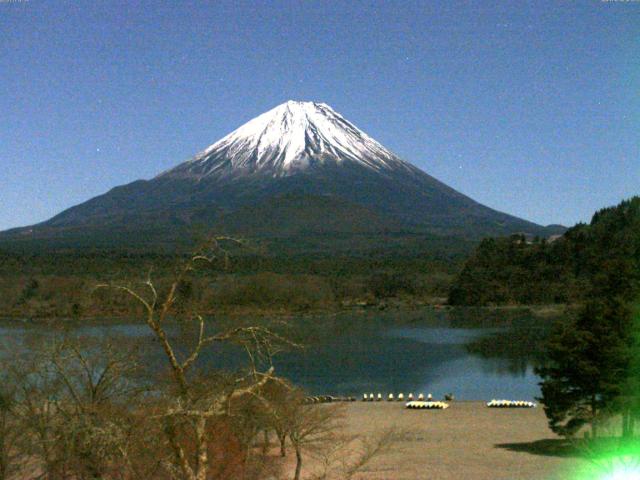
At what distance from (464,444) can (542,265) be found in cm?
5247

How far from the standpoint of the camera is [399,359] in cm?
3544

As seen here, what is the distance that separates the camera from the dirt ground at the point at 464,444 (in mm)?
13609

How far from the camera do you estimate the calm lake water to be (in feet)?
89.9

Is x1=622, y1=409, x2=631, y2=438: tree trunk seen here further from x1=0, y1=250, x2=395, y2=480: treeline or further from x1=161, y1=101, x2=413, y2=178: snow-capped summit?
x1=161, y1=101, x2=413, y2=178: snow-capped summit

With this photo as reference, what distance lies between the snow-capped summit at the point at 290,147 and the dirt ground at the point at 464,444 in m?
117

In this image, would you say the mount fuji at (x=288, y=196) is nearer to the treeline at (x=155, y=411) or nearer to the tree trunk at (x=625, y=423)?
the tree trunk at (x=625, y=423)

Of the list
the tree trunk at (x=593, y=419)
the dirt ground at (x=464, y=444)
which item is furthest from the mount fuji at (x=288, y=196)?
the tree trunk at (x=593, y=419)

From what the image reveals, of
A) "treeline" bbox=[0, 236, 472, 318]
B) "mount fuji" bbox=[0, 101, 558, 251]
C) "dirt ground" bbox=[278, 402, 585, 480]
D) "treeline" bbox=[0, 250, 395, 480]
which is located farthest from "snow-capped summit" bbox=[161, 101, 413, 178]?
"treeline" bbox=[0, 250, 395, 480]

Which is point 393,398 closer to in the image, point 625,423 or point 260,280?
point 625,423

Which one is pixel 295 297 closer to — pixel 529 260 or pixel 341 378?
pixel 529 260

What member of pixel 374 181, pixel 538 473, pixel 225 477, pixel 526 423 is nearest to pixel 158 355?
pixel 526 423

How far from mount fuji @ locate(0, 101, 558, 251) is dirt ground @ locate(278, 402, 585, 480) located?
7441 cm

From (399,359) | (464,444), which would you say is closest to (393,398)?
(464,444)

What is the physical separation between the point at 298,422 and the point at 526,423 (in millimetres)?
10449
